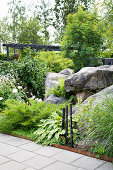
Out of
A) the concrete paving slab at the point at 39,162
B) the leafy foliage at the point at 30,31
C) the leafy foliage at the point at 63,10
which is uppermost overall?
the leafy foliage at the point at 63,10

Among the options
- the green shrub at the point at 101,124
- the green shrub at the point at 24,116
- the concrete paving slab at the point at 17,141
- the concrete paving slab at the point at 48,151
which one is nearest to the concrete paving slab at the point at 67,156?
the concrete paving slab at the point at 48,151

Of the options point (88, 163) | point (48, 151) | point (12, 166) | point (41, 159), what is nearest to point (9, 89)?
point (48, 151)

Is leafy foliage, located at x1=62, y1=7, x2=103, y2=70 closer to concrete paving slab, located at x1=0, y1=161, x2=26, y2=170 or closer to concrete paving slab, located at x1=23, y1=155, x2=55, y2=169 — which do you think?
concrete paving slab, located at x1=23, y1=155, x2=55, y2=169

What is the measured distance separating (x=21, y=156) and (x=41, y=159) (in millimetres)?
358

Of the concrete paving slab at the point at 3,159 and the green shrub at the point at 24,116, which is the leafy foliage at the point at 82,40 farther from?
the concrete paving slab at the point at 3,159

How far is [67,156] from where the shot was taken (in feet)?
11.4

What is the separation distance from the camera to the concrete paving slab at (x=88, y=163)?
10.1 feet

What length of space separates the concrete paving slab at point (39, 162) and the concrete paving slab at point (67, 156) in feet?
0.46

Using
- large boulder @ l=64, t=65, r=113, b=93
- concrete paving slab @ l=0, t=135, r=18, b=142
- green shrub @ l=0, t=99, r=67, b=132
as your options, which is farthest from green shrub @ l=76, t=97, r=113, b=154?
large boulder @ l=64, t=65, r=113, b=93

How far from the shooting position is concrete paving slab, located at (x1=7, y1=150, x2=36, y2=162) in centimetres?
341

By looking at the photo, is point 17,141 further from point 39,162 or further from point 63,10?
point 63,10

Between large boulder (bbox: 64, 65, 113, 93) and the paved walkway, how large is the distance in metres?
2.46

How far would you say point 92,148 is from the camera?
3.50 metres

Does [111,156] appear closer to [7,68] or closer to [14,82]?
[14,82]
